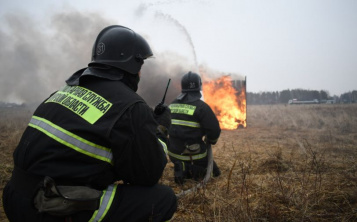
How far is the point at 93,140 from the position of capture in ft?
4.78

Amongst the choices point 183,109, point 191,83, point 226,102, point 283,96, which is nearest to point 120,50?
point 183,109

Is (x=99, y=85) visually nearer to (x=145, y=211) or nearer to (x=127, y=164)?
(x=127, y=164)

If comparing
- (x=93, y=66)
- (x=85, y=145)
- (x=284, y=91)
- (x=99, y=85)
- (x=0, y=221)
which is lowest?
(x=0, y=221)

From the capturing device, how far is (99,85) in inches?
67.7

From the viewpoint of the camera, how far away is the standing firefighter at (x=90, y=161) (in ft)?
4.54

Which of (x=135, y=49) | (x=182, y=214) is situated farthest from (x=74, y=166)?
(x=182, y=214)

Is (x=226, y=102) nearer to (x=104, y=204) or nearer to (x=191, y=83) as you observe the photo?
(x=191, y=83)

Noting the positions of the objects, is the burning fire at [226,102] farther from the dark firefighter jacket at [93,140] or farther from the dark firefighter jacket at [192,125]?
the dark firefighter jacket at [93,140]

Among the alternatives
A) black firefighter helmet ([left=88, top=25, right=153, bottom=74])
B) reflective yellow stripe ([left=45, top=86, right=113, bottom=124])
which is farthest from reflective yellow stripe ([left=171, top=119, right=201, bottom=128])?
reflective yellow stripe ([left=45, top=86, right=113, bottom=124])

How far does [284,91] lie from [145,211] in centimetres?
8944

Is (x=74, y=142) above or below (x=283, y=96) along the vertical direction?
below

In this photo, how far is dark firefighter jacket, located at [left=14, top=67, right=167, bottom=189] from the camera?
1413 mm

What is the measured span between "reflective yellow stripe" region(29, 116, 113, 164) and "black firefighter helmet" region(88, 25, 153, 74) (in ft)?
2.36

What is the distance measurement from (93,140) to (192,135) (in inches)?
122
